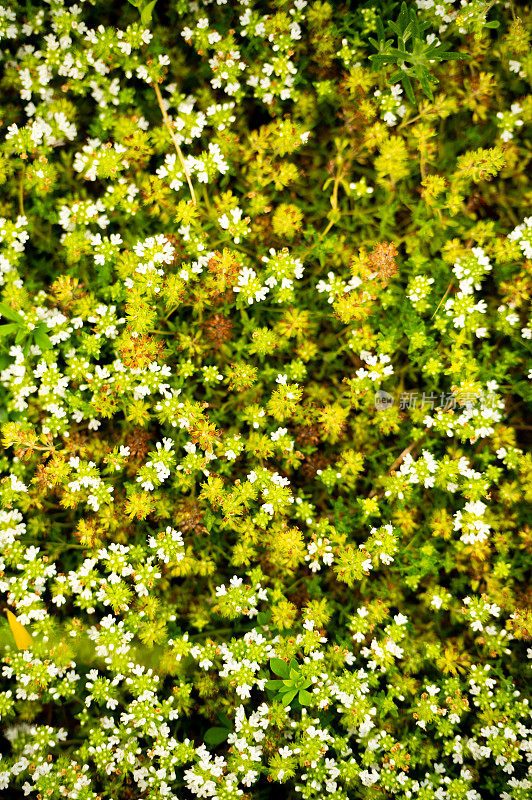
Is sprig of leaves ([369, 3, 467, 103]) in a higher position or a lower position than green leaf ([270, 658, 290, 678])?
higher

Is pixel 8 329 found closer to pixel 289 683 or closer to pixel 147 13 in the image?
pixel 147 13

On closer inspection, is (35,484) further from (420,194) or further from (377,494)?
(420,194)

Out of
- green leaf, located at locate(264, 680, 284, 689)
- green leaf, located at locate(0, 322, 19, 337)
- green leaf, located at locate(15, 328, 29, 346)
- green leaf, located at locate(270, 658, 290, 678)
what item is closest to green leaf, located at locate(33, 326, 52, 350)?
green leaf, located at locate(15, 328, 29, 346)

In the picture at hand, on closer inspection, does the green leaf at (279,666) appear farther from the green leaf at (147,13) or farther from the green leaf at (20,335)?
the green leaf at (147,13)

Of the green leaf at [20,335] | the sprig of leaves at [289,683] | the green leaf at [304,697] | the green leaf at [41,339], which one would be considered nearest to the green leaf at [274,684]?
the sprig of leaves at [289,683]

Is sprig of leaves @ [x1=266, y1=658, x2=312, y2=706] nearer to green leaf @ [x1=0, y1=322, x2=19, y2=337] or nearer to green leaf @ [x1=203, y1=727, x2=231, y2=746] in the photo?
green leaf @ [x1=203, y1=727, x2=231, y2=746]

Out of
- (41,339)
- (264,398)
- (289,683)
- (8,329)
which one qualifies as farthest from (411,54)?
(289,683)

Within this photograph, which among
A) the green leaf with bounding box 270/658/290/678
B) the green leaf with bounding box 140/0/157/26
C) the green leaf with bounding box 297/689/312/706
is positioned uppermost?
the green leaf with bounding box 140/0/157/26
